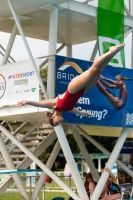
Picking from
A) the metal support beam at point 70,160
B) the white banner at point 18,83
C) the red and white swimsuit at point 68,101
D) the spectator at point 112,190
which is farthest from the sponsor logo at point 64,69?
the red and white swimsuit at point 68,101

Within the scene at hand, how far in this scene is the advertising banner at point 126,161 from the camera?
26062mm

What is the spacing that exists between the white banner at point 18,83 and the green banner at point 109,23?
8.10ft

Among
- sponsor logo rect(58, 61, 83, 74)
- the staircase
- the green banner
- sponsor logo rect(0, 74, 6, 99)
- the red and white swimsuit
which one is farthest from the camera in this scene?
the staircase

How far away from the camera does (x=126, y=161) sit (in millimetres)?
26953

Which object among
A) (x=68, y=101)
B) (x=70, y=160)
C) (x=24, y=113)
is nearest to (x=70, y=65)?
(x=24, y=113)

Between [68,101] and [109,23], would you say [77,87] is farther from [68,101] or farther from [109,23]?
[109,23]

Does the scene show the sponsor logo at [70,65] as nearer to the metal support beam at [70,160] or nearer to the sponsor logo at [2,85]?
the metal support beam at [70,160]

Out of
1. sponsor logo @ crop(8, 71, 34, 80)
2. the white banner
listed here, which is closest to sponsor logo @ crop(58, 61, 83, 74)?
the white banner

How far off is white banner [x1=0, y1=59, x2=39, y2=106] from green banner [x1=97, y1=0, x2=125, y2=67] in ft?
8.10

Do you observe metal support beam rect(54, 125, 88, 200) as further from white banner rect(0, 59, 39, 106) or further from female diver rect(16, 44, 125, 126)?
female diver rect(16, 44, 125, 126)

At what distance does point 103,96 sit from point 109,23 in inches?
94.6

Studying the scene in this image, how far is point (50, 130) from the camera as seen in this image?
24.0 meters

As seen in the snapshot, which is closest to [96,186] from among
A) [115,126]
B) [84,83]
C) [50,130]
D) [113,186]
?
[113,186]

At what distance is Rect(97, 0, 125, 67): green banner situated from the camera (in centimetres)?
2081
